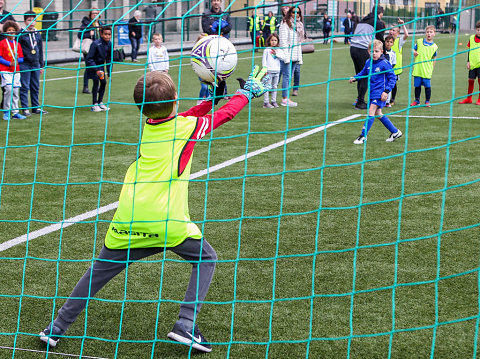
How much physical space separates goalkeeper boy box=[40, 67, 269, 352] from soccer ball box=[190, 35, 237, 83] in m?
0.39

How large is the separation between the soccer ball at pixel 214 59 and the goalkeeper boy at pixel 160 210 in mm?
389

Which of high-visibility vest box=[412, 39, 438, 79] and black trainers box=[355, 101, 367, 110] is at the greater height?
high-visibility vest box=[412, 39, 438, 79]

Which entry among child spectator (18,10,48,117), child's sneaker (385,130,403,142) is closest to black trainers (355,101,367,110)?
child's sneaker (385,130,403,142)

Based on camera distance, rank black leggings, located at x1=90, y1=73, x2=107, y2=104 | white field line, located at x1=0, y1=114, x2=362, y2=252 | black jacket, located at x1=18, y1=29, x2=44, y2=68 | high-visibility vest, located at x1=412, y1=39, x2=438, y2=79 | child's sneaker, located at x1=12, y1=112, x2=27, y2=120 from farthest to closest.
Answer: high-visibility vest, located at x1=412, y1=39, x2=438, y2=79 → black leggings, located at x1=90, y1=73, x2=107, y2=104 → child's sneaker, located at x1=12, y1=112, x2=27, y2=120 → black jacket, located at x1=18, y1=29, x2=44, y2=68 → white field line, located at x1=0, y1=114, x2=362, y2=252

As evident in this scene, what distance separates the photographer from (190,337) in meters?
3.45

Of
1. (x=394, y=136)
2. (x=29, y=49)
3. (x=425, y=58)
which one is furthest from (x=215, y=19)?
(x=425, y=58)

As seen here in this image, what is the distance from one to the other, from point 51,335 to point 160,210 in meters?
0.91

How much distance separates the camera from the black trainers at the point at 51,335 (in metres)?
3.47

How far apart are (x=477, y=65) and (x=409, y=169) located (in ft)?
20.3

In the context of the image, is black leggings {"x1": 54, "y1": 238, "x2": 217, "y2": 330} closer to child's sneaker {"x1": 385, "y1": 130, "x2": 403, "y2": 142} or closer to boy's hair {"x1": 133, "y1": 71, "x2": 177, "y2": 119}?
boy's hair {"x1": 133, "y1": 71, "x2": 177, "y2": 119}

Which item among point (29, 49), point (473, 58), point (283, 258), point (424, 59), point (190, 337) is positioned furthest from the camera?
point (473, 58)

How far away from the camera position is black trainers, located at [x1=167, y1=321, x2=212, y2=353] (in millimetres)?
3445

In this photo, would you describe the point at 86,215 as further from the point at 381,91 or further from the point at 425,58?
the point at 425,58

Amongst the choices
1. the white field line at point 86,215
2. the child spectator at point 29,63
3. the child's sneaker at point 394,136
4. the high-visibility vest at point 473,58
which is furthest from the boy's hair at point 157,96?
the high-visibility vest at point 473,58
